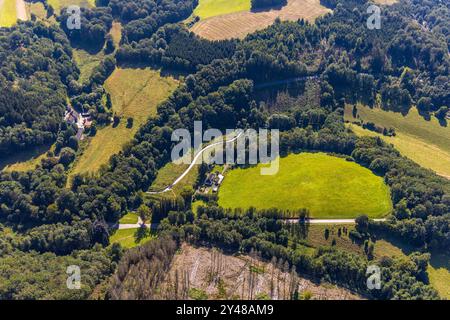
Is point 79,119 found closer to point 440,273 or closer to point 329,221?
point 329,221

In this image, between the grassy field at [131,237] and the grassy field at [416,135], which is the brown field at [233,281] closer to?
the grassy field at [131,237]

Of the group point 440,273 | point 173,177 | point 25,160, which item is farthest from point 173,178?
point 440,273

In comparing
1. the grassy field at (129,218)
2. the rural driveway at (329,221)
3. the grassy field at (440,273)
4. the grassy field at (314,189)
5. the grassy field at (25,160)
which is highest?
the grassy field at (25,160)

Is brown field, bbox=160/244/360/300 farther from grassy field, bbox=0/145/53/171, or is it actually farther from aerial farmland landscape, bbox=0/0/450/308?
grassy field, bbox=0/145/53/171

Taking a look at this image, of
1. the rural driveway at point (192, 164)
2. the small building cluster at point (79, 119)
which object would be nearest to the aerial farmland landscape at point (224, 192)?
the small building cluster at point (79, 119)
